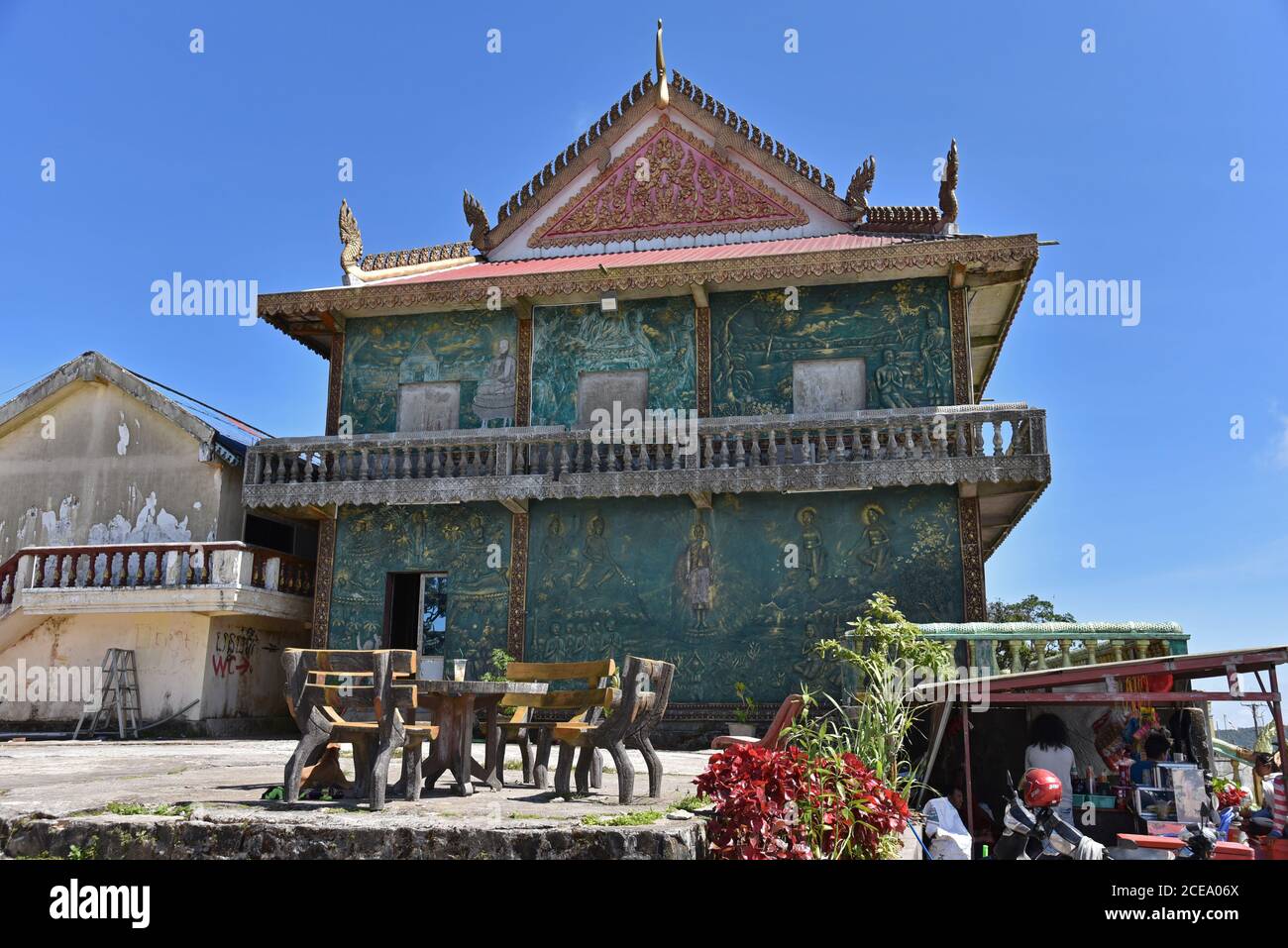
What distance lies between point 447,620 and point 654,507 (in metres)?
3.88

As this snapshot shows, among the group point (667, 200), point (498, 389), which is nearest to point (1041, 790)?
point (498, 389)

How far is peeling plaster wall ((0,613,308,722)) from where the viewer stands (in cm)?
1706

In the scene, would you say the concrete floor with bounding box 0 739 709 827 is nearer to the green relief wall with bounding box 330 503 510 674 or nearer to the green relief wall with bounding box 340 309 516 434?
the green relief wall with bounding box 330 503 510 674

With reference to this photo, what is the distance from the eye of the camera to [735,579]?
15930 millimetres

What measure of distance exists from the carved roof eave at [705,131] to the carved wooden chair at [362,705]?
45.4 ft

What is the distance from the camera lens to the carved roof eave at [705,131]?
61.1ft

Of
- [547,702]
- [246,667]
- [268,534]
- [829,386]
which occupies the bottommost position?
[246,667]

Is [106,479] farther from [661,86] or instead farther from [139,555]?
[661,86]

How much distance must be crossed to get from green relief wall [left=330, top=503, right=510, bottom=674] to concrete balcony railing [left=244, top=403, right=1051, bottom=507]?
30.4 inches

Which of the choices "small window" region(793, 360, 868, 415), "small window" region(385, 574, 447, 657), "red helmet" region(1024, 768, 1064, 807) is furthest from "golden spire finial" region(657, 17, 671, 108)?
"red helmet" region(1024, 768, 1064, 807)

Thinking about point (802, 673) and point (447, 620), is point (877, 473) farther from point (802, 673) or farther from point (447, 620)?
point (447, 620)

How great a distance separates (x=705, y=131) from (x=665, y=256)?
2.88 metres

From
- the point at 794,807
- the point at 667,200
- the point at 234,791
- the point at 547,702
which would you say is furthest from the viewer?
the point at 667,200

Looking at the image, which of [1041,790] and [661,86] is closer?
[1041,790]
